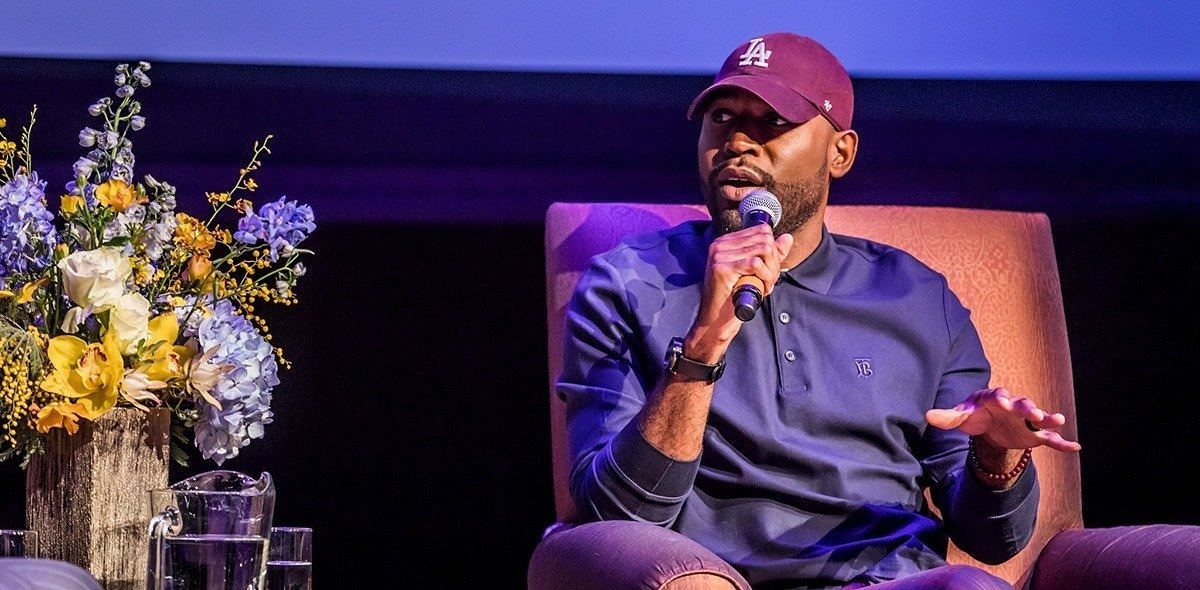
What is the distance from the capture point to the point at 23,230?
1519mm

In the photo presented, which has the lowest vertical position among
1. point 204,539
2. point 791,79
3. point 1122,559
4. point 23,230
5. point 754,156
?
point 1122,559

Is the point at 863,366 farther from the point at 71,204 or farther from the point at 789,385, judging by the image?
the point at 71,204

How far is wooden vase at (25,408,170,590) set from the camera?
1.49 metres

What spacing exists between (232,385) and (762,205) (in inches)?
28.0

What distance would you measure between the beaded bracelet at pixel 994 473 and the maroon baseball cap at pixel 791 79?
51 centimetres

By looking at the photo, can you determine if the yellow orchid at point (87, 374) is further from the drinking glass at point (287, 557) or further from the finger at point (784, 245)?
the finger at point (784, 245)

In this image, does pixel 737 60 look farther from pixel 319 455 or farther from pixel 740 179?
pixel 319 455

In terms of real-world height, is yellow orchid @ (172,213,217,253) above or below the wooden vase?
above

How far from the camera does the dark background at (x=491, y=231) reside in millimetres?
2381

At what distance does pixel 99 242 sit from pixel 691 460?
737mm

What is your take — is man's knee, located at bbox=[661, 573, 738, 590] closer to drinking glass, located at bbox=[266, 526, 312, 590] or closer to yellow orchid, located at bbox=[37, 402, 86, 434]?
drinking glass, located at bbox=[266, 526, 312, 590]

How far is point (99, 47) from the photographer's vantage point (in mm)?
2283

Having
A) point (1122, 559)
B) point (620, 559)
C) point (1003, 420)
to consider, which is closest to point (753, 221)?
point (1003, 420)

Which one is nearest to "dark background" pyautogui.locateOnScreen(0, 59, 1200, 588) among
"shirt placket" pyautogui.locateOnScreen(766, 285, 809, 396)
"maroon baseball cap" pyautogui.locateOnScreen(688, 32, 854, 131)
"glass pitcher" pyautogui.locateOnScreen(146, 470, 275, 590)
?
"maroon baseball cap" pyautogui.locateOnScreen(688, 32, 854, 131)
